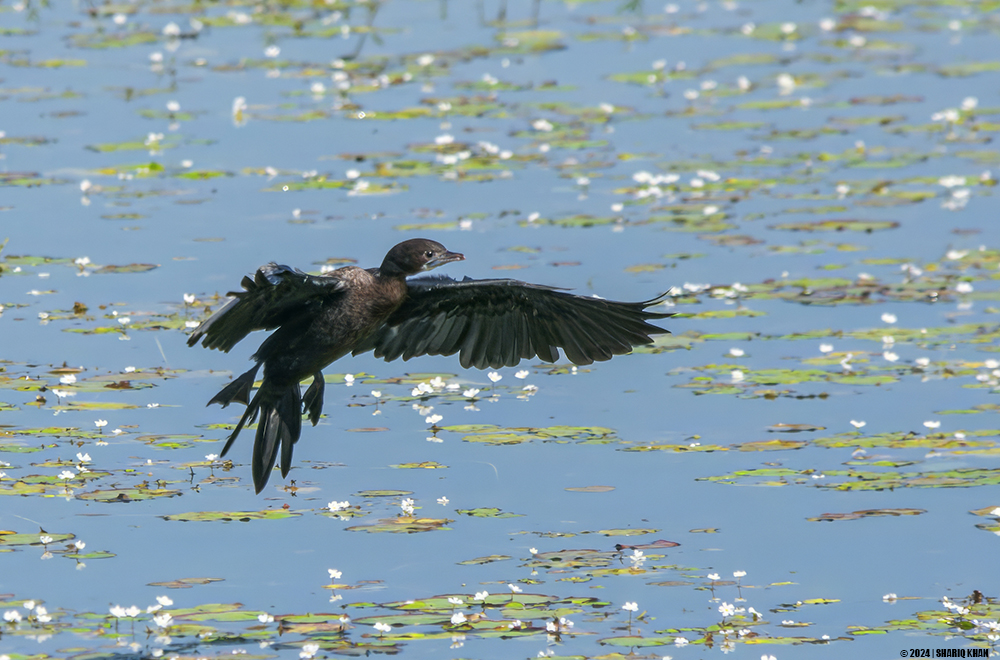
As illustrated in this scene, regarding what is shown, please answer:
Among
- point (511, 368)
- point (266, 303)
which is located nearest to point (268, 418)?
point (266, 303)

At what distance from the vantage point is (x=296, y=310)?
659 cm

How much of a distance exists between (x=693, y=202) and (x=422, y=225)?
243 centimetres

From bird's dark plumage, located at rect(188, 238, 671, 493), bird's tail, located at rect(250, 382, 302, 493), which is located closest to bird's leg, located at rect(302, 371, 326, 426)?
bird's dark plumage, located at rect(188, 238, 671, 493)

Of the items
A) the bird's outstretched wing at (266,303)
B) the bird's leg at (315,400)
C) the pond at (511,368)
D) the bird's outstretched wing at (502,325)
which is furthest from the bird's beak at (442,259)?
the pond at (511,368)

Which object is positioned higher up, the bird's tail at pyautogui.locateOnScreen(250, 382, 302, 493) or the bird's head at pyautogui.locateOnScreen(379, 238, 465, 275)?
the bird's head at pyautogui.locateOnScreen(379, 238, 465, 275)

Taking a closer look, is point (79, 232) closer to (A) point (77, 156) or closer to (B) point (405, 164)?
(A) point (77, 156)

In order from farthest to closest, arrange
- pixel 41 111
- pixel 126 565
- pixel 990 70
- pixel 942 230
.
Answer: pixel 990 70 < pixel 41 111 < pixel 942 230 < pixel 126 565

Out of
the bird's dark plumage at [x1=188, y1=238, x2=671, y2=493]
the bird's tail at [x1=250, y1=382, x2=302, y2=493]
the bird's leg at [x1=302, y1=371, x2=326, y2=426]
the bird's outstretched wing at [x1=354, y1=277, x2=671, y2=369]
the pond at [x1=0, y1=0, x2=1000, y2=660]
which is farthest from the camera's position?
the bird's outstretched wing at [x1=354, y1=277, x2=671, y2=369]

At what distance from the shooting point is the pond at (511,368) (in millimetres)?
5664

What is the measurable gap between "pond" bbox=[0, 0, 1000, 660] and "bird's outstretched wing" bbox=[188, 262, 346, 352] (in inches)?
29.9

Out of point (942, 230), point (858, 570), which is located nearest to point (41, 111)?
point (942, 230)

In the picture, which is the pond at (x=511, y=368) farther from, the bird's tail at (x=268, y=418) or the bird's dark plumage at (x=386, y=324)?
the bird's dark plumage at (x=386, y=324)

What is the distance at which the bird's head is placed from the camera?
6531 mm

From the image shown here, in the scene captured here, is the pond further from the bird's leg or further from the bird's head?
the bird's head
